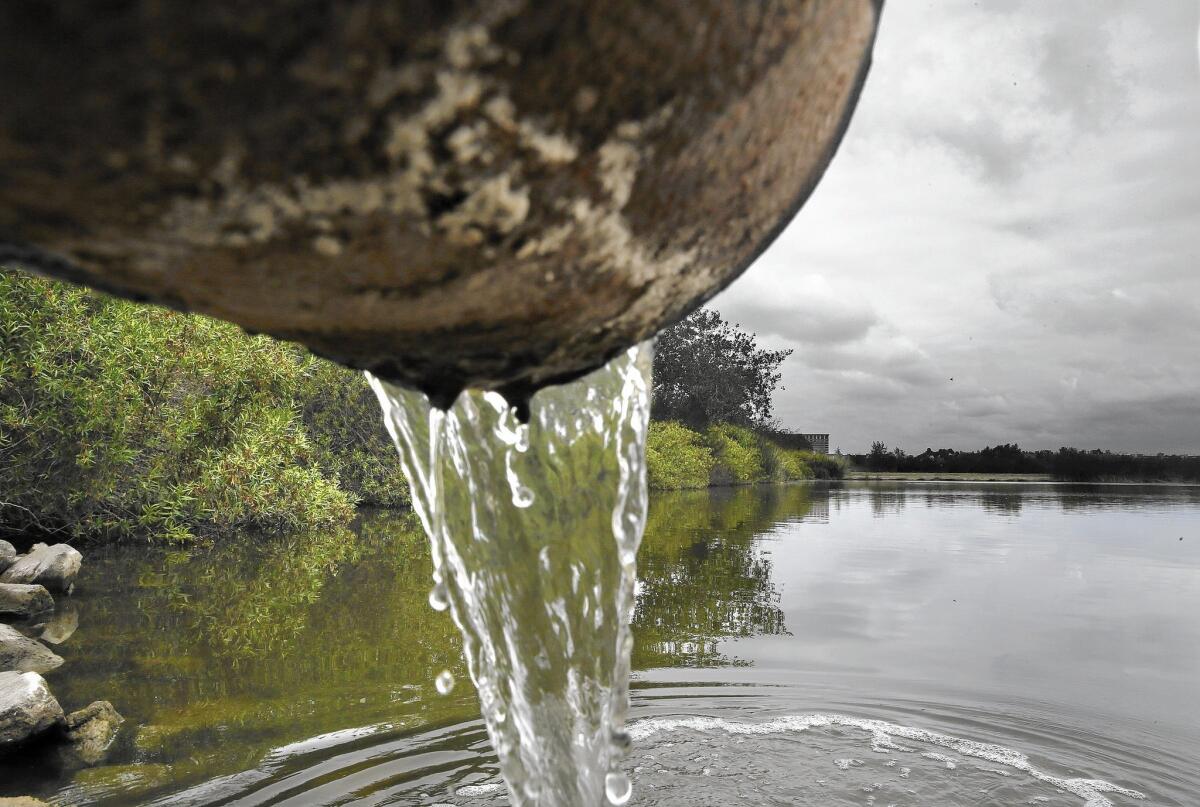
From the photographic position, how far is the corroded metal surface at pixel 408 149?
0.73m

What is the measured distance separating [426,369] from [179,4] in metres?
0.64

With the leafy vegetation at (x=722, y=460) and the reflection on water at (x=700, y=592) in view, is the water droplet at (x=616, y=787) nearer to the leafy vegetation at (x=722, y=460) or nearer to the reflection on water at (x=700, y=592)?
the reflection on water at (x=700, y=592)

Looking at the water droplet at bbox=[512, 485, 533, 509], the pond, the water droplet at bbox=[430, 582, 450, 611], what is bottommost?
the pond

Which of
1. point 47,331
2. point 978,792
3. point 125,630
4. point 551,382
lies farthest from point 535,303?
point 47,331

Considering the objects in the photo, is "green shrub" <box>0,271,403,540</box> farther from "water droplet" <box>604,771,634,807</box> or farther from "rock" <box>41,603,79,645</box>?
"water droplet" <box>604,771,634,807</box>

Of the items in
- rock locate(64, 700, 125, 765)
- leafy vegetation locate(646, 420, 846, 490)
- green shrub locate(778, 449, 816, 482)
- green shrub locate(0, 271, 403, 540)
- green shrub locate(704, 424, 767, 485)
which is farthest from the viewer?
green shrub locate(778, 449, 816, 482)

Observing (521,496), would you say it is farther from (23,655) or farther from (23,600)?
(23,600)

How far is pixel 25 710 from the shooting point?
3695mm

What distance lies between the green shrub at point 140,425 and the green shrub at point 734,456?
20.8m

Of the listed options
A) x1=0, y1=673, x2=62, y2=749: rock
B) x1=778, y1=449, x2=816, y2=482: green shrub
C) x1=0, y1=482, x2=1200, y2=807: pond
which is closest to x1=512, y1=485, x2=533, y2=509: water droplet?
x1=0, y1=482, x2=1200, y2=807: pond

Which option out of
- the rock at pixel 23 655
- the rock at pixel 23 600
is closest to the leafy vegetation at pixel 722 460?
the rock at pixel 23 600

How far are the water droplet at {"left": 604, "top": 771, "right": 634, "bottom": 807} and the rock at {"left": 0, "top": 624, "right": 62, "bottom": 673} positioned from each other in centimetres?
348

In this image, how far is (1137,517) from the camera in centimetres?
1619

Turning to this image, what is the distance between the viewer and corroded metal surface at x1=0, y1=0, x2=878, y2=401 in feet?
2.41
